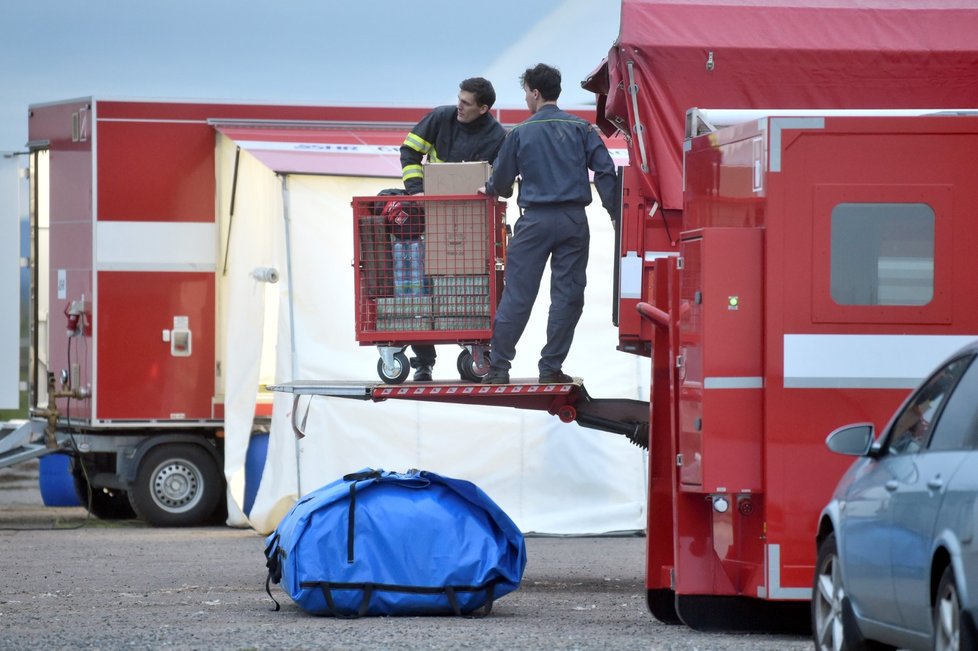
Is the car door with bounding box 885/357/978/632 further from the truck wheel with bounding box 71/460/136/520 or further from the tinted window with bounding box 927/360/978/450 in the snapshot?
the truck wheel with bounding box 71/460/136/520

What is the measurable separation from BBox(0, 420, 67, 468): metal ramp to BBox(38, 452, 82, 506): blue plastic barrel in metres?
0.88

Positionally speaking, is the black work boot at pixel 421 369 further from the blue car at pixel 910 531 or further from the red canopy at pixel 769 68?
the blue car at pixel 910 531

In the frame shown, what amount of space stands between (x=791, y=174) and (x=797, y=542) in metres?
1.77

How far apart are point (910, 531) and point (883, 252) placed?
2493mm

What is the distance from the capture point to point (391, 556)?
9609mm

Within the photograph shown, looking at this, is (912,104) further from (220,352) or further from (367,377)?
(220,352)

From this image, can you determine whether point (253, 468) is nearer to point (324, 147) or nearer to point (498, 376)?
point (324, 147)

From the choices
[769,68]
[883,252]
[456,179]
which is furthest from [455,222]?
[883,252]

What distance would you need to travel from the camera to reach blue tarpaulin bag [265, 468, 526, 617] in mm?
9523

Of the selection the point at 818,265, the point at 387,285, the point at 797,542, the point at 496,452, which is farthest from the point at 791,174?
the point at 496,452

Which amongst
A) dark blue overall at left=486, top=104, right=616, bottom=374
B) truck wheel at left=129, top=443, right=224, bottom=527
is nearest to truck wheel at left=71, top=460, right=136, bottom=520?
truck wheel at left=129, top=443, right=224, bottom=527

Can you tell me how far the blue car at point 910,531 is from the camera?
5.75m

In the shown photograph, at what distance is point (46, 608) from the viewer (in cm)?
1040

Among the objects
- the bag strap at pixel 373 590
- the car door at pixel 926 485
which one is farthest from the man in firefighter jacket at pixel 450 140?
the car door at pixel 926 485
